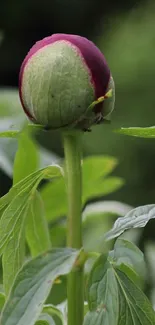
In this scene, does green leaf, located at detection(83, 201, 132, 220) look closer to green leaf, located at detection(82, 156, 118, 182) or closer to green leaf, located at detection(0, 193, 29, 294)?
green leaf, located at detection(82, 156, 118, 182)

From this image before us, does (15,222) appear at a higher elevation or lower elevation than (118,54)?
higher

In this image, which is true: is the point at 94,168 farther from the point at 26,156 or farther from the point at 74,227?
the point at 74,227

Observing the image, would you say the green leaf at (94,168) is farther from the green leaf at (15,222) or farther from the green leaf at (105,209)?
the green leaf at (15,222)

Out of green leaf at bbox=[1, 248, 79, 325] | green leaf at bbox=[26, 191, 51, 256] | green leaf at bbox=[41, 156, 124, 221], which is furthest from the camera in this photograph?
green leaf at bbox=[41, 156, 124, 221]

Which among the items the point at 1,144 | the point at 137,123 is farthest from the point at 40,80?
the point at 137,123

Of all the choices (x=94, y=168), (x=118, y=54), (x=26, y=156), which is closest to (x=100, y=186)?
(x=94, y=168)

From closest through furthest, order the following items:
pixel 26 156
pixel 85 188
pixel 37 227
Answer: pixel 37 227, pixel 26 156, pixel 85 188

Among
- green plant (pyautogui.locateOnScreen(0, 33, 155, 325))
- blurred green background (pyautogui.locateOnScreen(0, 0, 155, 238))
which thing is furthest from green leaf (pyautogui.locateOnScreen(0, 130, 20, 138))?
blurred green background (pyautogui.locateOnScreen(0, 0, 155, 238))
